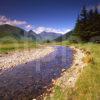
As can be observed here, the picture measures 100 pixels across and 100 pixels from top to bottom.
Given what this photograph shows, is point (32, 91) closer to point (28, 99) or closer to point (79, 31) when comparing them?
point (28, 99)

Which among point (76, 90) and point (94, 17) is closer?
point (76, 90)

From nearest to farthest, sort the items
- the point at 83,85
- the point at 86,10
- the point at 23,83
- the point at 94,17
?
the point at 83,85, the point at 23,83, the point at 94,17, the point at 86,10

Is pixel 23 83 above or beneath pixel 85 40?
beneath

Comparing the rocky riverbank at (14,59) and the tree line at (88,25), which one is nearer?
the rocky riverbank at (14,59)

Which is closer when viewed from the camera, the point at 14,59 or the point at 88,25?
the point at 14,59

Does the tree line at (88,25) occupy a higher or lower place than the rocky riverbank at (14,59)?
higher

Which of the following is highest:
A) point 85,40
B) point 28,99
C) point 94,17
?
point 94,17

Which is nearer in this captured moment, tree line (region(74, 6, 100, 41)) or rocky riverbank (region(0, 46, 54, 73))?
rocky riverbank (region(0, 46, 54, 73))

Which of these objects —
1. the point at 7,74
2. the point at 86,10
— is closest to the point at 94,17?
the point at 86,10

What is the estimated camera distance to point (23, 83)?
56.6 ft

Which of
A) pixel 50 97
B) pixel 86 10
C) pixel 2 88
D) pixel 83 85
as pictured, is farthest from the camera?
pixel 86 10

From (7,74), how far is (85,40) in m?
52.6

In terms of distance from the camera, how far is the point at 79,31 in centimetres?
6969

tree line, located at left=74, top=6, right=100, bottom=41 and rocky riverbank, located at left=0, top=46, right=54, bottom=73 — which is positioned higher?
tree line, located at left=74, top=6, right=100, bottom=41
